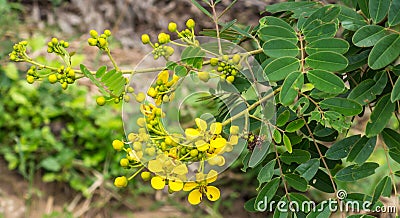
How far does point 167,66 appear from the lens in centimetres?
74

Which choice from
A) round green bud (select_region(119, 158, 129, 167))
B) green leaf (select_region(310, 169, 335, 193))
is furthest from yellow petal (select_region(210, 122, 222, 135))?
green leaf (select_region(310, 169, 335, 193))

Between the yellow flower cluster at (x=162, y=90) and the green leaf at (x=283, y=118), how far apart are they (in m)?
0.18

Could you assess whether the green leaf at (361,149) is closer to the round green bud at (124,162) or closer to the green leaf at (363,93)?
the green leaf at (363,93)

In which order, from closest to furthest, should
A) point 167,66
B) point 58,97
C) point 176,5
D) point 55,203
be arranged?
1. point 167,66
2. point 55,203
3. point 58,97
4. point 176,5

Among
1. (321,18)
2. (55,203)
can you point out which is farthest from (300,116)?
(55,203)

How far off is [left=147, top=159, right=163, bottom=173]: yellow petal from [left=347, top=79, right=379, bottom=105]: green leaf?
0.32m

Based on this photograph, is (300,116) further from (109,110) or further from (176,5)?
(176,5)

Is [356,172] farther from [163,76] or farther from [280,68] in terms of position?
[163,76]

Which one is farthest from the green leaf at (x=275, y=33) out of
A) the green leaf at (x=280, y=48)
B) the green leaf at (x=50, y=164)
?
the green leaf at (x=50, y=164)

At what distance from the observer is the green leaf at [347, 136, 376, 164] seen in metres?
0.84

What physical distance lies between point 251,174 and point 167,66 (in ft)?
5.69

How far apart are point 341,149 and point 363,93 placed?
0.11m

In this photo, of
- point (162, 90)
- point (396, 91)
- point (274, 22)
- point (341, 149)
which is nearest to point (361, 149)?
point (341, 149)

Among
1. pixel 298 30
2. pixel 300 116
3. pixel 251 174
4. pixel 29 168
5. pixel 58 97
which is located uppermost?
pixel 298 30
